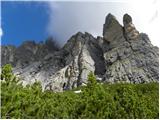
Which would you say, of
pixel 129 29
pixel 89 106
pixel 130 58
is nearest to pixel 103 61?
pixel 130 58

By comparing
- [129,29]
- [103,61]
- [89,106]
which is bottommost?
[89,106]

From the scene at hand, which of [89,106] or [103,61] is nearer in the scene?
[89,106]

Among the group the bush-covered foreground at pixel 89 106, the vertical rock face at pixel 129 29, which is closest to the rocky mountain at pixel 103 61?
the vertical rock face at pixel 129 29

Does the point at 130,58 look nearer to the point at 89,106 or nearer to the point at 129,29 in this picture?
the point at 129,29

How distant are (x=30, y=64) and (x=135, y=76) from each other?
4028cm

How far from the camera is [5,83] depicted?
20016 mm

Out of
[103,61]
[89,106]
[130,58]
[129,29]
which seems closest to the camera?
[89,106]

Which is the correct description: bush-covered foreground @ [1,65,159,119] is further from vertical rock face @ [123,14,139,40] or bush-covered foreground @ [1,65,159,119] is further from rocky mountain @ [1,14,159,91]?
vertical rock face @ [123,14,139,40]

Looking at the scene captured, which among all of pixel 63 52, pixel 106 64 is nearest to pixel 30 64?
pixel 63 52

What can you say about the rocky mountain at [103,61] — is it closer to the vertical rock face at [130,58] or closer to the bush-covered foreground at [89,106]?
the vertical rock face at [130,58]

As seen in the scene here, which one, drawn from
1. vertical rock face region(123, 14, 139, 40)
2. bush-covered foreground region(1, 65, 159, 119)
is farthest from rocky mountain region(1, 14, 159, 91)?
bush-covered foreground region(1, 65, 159, 119)

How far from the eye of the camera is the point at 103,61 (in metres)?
122

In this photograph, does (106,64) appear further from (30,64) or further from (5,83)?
(5,83)

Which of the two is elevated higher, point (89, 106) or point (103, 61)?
point (103, 61)
